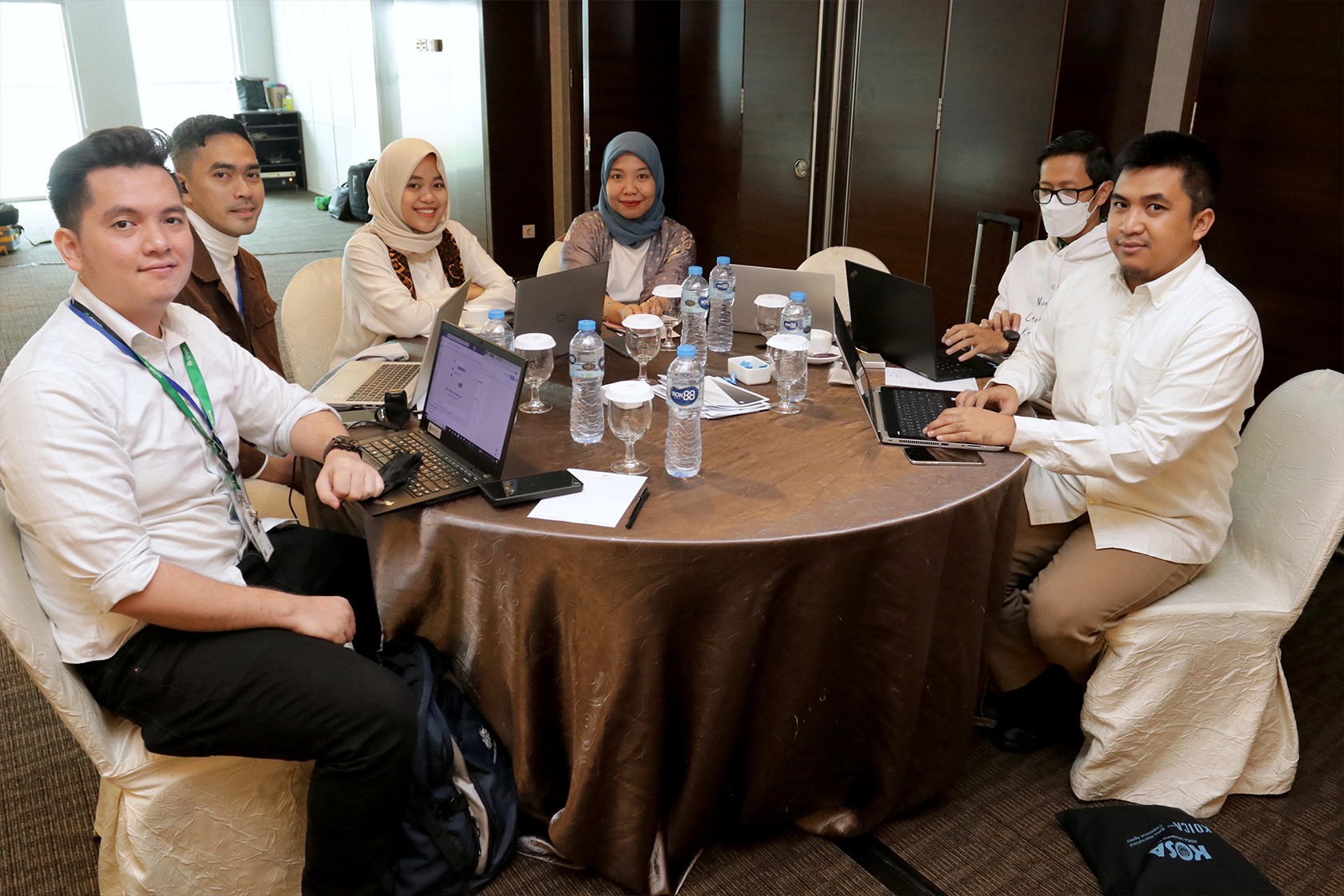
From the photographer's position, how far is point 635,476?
5.93ft

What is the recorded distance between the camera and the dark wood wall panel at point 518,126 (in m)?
6.13

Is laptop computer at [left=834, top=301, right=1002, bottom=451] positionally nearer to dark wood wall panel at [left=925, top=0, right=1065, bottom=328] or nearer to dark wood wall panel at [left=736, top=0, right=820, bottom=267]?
dark wood wall panel at [left=925, top=0, right=1065, bottom=328]

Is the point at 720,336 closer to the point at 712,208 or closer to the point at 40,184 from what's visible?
the point at 712,208

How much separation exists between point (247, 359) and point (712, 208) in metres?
4.24

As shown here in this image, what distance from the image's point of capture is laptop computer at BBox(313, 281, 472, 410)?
6.96 feet

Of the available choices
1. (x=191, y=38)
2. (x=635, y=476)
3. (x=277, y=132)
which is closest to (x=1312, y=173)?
(x=635, y=476)

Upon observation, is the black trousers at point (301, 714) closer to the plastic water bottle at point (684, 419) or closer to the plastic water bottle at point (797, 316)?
the plastic water bottle at point (684, 419)

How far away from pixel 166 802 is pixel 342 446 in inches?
27.2

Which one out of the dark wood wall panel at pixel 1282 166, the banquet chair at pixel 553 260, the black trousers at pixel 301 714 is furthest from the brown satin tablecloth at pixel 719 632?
the dark wood wall panel at pixel 1282 166

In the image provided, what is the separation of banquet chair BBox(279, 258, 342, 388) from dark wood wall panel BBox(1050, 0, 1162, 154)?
2830 mm

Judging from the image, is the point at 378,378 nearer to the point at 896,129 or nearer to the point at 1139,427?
the point at 1139,427

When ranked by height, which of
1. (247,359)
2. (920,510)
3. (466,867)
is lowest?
(466,867)

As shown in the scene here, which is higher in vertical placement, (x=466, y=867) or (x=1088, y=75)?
(x=1088, y=75)

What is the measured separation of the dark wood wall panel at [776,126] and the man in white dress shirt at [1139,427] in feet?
10.0
